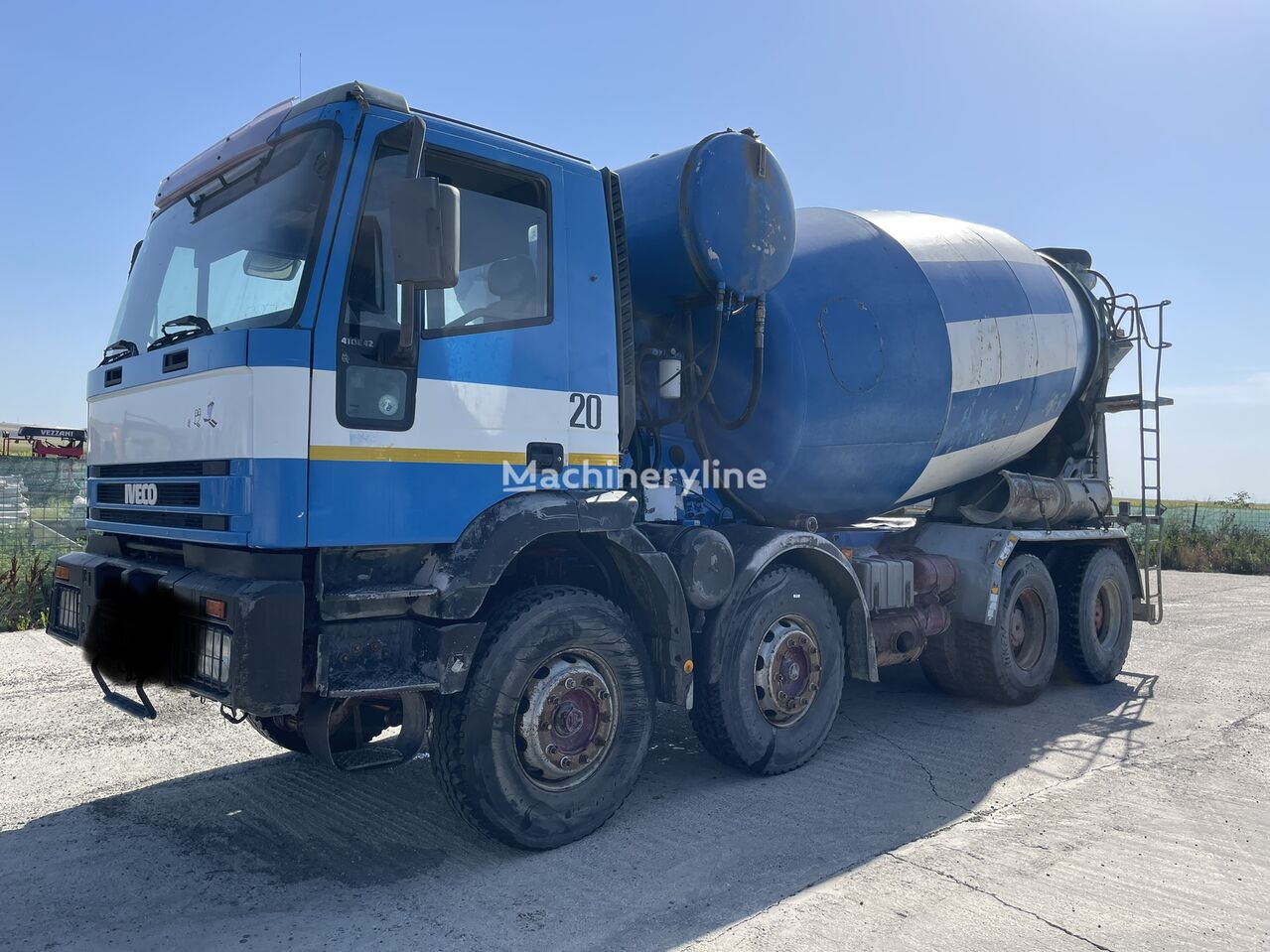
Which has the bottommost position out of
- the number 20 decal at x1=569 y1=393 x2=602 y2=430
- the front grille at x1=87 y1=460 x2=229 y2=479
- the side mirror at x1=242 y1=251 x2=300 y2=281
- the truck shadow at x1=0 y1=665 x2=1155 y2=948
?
the truck shadow at x1=0 y1=665 x2=1155 y2=948

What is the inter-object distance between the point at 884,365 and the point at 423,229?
349 centimetres

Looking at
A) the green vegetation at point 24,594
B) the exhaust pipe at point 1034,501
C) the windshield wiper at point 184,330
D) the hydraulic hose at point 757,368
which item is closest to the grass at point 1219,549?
the exhaust pipe at point 1034,501

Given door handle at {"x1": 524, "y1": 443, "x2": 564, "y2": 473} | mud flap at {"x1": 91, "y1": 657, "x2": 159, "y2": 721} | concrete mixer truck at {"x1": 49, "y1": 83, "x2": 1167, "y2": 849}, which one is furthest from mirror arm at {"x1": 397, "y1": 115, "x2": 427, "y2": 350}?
mud flap at {"x1": 91, "y1": 657, "x2": 159, "y2": 721}

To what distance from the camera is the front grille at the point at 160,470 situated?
366cm

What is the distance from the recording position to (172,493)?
3955 mm

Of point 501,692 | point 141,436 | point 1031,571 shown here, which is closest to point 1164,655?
point 1031,571

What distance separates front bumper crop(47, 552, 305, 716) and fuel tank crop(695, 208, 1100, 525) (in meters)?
2.99

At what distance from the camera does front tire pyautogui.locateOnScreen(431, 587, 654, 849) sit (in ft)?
12.9

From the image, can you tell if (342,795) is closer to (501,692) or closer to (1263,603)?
(501,692)

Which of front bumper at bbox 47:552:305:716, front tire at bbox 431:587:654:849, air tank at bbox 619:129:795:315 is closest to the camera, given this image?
front bumper at bbox 47:552:305:716

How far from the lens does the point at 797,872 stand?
394 centimetres

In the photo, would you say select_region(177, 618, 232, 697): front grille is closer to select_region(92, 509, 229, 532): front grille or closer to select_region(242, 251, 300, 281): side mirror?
select_region(92, 509, 229, 532): front grille

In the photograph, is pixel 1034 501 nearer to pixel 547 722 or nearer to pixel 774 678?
pixel 774 678

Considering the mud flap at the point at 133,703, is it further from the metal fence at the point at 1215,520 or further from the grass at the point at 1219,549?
the metal fence at the point at 1215,520
